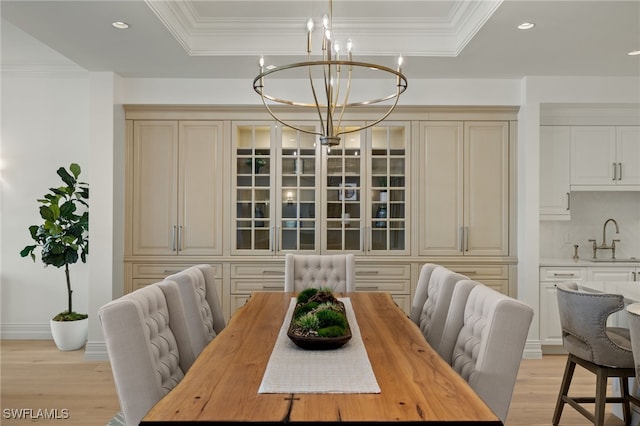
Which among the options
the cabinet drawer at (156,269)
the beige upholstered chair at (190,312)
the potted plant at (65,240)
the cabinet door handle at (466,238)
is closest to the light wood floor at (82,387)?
the potted plant at (65,240)

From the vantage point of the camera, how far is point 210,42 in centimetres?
373

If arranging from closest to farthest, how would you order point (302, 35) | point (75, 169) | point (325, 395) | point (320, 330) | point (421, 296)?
1. point (325, 395)
2. point (320, 330)
3. point (421, 296)
4. point (302, 35)
5. point (75, 169)

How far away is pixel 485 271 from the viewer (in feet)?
14.3

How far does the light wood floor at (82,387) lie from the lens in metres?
2.92

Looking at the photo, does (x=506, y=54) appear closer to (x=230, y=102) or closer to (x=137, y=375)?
(x=230, y=102)

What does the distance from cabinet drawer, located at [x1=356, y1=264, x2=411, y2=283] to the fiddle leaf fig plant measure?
267 centimetres

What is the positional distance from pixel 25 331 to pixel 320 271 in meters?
3.43

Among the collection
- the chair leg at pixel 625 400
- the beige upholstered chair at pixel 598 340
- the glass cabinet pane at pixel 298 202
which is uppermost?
the glass cabinet pane at pixel 298 202

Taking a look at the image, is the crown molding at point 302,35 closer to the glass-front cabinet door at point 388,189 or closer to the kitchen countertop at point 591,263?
the glass-front cabinet door at point 388,189

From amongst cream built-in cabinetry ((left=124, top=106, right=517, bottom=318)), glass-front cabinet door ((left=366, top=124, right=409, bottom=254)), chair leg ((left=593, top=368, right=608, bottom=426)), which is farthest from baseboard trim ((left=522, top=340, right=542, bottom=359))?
chair leg ((left=593, top=368, right=608, bottom=426))

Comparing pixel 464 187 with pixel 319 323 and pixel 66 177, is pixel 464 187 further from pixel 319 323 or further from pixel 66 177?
pixel 66 177

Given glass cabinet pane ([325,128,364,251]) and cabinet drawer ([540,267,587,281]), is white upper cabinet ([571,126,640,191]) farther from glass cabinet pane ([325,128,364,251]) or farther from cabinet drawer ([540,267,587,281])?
glass cabinet pane ([325,128,364,251])

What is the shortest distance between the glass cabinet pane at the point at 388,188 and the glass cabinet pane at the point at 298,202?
1.93ft

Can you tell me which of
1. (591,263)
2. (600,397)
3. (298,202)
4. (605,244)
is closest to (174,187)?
(298,202)
